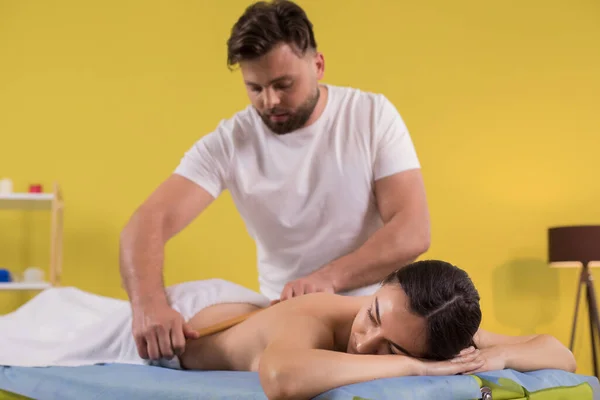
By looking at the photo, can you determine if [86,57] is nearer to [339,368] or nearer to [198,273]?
[198,273]

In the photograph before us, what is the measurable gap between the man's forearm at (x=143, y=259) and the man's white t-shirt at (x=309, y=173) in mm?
246

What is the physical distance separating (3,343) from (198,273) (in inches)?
83.5

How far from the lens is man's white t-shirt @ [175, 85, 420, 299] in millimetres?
2102

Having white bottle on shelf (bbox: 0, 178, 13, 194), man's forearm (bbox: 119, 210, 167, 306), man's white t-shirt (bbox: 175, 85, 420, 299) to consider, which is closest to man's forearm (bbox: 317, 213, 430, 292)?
man's white t-shirt (bbox: 175, 85, 420, 299)

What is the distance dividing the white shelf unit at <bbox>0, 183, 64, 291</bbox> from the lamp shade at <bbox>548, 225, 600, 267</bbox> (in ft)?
8.35

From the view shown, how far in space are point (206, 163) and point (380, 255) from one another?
2.02 feet

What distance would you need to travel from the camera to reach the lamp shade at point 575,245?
3760 millimetres

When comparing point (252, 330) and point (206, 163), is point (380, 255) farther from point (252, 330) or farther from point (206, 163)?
point (206, 163)

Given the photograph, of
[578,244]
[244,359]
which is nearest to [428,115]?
[578,244]

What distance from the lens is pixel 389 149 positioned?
2105 mm

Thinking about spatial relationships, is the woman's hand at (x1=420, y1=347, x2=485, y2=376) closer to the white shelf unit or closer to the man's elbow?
the man's elbow

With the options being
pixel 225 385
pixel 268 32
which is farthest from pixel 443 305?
pixel 268 32

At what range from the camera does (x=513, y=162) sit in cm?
432

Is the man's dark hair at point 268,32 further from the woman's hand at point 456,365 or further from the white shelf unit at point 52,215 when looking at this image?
the white shelf unit at point 52,215
